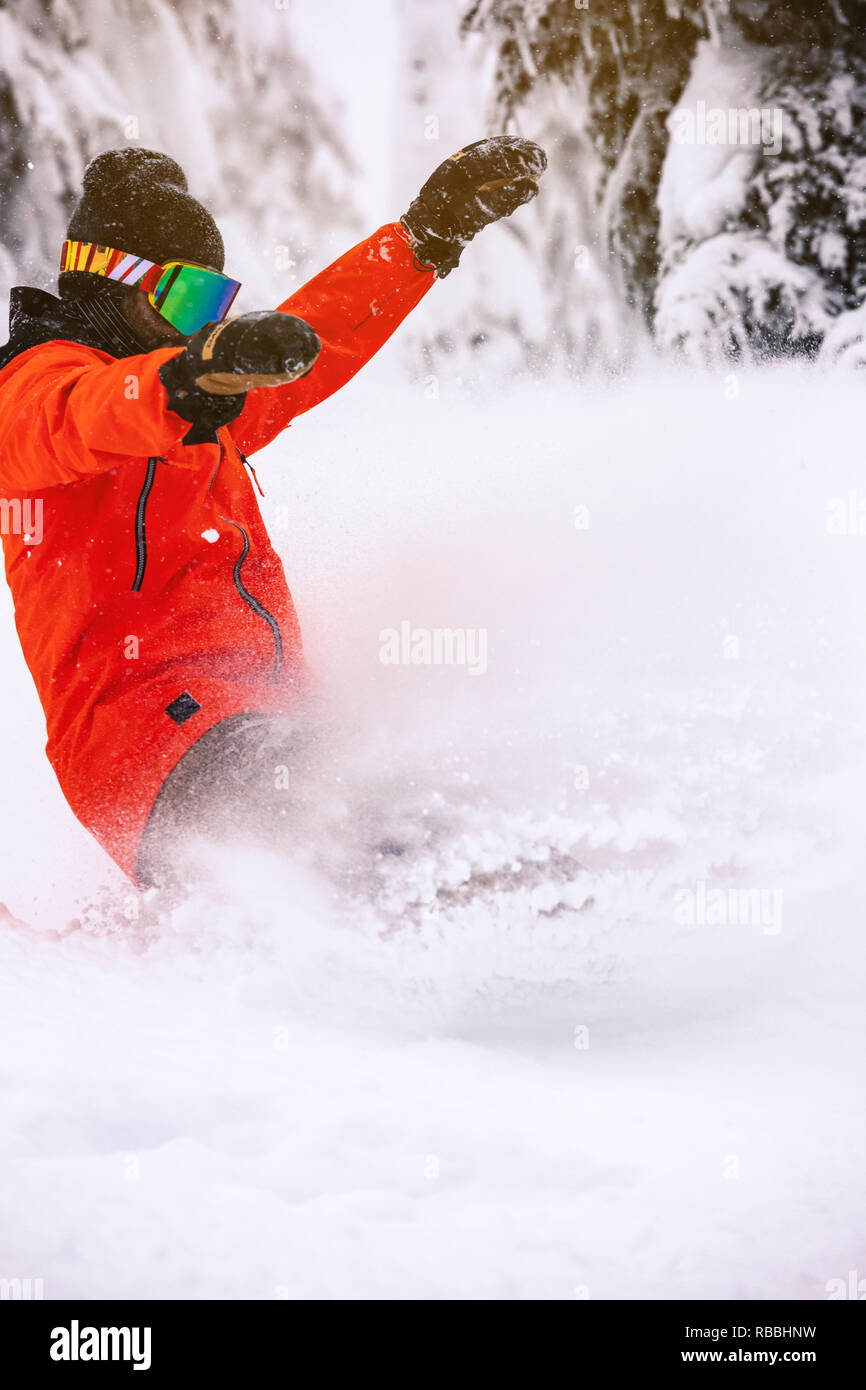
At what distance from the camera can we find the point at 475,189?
4.98ft

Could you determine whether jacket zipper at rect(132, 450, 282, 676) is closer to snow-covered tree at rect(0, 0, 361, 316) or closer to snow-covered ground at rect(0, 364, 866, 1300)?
snow-covered ground at rect(0, 364, 866, 1300)

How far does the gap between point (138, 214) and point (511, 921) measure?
1318mm

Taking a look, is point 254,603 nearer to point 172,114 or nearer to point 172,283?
point 172,283

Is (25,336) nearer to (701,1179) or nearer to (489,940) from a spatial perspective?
(489,940)

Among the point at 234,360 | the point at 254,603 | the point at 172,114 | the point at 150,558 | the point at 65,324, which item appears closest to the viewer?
the point at 234,360

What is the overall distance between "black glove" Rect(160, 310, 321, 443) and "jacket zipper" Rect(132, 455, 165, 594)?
41 cm

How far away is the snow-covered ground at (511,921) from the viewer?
1.46 m

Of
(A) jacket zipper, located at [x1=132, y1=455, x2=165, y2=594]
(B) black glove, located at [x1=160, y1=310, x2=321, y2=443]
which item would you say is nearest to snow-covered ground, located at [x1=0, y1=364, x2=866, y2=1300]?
(A) jacket zipper, located at [x1=132, y1=455, x2=165, y2=594]

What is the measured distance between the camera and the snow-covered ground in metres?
1.46

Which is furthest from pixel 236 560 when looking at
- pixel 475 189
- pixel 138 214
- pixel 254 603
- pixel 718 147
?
pixel 718 147

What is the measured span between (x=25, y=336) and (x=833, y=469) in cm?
156

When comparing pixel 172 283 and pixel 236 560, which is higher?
pixel 172 283

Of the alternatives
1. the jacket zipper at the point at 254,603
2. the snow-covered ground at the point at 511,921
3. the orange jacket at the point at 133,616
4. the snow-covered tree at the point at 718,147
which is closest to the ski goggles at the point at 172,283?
the orange jacket at the point at 133,616

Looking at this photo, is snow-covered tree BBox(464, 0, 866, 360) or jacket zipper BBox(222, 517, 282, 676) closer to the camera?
jacket zipper BBox(222, 517, 282, 676)
